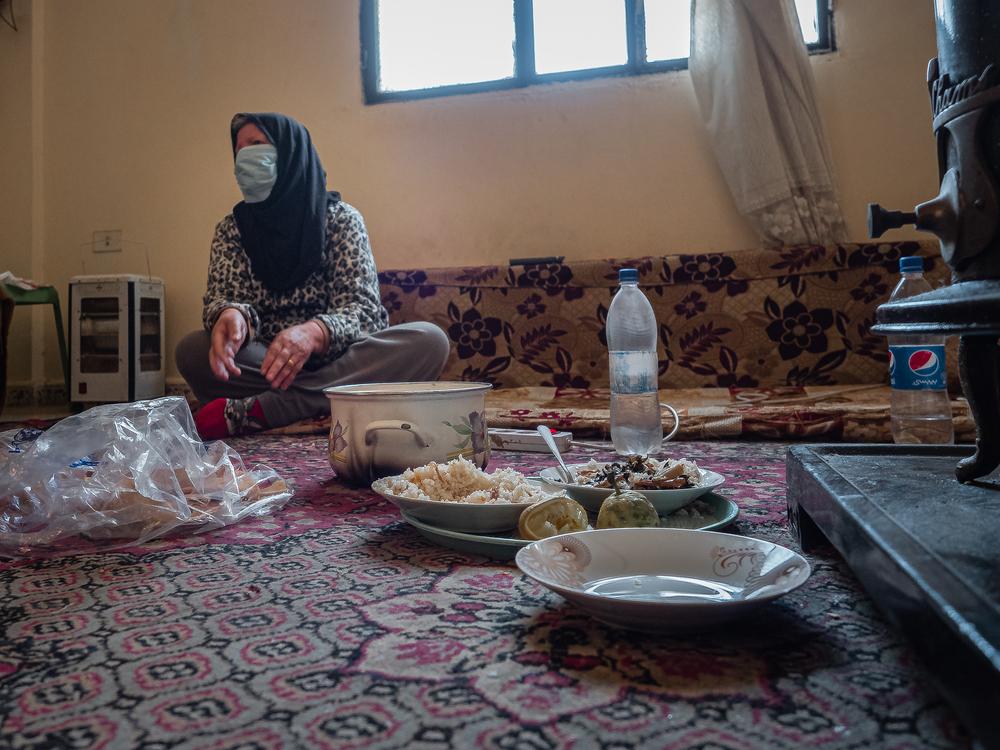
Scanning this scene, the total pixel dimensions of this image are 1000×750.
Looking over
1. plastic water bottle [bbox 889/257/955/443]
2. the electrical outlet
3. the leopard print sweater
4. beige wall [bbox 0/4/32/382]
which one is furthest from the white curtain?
beige wall [bbox 0/4/32/382]

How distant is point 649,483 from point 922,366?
0.77 m

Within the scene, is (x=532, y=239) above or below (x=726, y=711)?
above

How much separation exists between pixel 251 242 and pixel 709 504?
1.74m

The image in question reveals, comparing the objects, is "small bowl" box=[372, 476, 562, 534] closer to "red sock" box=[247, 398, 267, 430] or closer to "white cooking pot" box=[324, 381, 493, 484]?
"white cooking pot" box=[324, 381, 493, 484]

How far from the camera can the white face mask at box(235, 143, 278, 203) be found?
211cm

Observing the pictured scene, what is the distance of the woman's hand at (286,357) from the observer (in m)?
1.69

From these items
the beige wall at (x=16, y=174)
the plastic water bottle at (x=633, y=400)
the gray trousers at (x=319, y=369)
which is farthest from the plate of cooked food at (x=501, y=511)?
the beige wall at (x=16, y=174)

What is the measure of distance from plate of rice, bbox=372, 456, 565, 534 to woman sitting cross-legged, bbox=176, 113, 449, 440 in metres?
1.22

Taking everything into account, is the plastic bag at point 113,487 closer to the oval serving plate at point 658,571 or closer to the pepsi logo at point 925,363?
the oval serving plate at point 658,571

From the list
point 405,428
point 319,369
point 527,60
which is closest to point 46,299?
point 319,369

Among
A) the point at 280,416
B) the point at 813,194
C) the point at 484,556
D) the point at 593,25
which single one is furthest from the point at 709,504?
the point at 593,25

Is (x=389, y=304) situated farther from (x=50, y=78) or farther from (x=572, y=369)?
(x=50, y=78)

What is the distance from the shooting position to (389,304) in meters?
2.75

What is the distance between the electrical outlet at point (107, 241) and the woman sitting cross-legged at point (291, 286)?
1.48m
